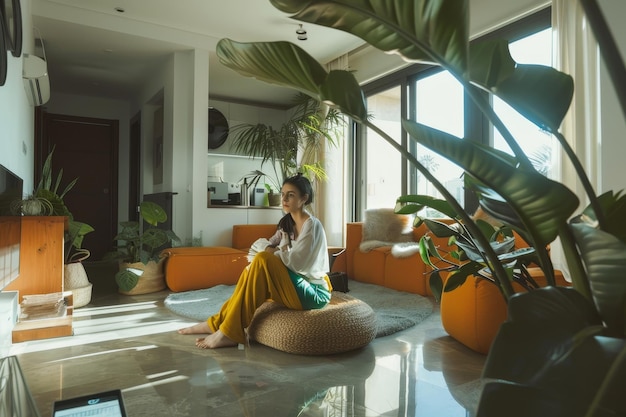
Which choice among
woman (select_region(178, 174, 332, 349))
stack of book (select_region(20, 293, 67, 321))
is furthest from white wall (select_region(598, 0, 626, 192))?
stack of book (select_region(20, 293, 67, 321))

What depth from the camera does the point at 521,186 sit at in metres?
0.42

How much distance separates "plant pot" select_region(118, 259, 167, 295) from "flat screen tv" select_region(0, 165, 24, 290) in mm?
1937

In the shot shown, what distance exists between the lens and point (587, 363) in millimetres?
329

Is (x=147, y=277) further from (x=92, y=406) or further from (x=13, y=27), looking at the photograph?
(x=92, y=406)

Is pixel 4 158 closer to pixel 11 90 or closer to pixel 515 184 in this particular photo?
pixel 11 90

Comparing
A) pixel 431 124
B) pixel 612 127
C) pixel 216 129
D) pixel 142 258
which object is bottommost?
pixel 142 258

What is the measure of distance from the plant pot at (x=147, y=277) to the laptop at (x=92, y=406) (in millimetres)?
3024

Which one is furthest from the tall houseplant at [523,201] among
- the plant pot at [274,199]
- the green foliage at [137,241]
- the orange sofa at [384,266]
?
the plant pot at [274,199]

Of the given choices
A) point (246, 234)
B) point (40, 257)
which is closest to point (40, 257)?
point (40, 257)

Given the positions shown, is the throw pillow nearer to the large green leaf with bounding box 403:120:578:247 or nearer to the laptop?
the laptop

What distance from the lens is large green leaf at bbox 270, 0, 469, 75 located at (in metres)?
0.45

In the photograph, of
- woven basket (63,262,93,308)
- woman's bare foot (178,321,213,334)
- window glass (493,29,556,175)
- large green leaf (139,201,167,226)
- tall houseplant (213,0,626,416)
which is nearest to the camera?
tall houseplant (213,0,626,416)

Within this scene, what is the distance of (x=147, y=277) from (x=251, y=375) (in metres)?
2.44

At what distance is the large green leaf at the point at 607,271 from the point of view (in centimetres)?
36
